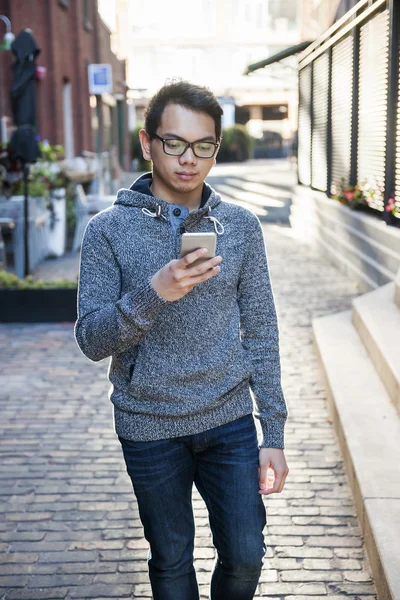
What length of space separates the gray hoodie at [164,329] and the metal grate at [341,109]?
9318 mm

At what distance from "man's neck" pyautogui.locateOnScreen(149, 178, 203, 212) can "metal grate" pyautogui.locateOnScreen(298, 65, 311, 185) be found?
13.9 meters

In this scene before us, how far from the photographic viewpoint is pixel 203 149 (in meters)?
2.45

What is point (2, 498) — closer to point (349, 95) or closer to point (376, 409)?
point (376, 409)

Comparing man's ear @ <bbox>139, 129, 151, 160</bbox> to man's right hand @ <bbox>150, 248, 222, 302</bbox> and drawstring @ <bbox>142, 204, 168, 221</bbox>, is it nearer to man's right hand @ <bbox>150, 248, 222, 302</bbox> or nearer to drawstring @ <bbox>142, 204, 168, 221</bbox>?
drawstring @ <bbox>142, 204, 168, 221</bbox>

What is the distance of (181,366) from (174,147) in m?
0.62

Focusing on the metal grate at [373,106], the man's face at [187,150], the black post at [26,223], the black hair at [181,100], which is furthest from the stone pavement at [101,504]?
the black post at [26,223]

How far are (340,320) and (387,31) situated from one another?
3.33 metres

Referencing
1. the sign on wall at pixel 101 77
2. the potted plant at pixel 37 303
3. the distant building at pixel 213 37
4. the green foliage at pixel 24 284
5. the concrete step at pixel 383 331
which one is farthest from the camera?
the distant building at pixel 213 37

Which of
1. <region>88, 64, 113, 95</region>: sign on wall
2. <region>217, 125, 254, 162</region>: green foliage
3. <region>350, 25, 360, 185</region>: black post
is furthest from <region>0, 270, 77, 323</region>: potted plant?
<region>217, 125, 254, 162</region>: green foliage

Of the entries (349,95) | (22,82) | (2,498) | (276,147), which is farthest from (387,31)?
(276,147)

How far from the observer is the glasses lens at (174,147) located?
2.43 metres

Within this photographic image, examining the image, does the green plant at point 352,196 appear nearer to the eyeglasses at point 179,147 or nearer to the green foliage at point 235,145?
the eyeglasses at point 179,147

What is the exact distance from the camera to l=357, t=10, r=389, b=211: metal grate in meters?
9.34

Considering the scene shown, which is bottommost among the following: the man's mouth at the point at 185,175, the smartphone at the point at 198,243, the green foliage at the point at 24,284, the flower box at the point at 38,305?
the flower box at the point at 38,305
